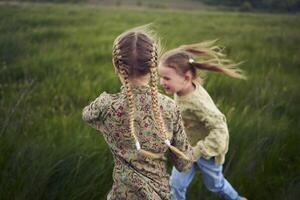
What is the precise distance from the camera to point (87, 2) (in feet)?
65.9

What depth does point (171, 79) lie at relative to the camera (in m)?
2.38

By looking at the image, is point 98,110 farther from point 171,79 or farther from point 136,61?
point 171,79

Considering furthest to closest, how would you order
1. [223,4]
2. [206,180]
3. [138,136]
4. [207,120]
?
[223,4] → [206,180] → [207,120] → [138,136]

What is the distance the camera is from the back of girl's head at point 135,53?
171 cm

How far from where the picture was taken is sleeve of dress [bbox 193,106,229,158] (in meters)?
2.38

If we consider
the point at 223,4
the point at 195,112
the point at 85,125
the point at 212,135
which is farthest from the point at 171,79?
the point at 223,4

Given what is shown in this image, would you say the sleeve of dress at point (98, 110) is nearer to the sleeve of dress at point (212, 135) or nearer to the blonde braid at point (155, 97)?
the blonde braid at point (155, 97)

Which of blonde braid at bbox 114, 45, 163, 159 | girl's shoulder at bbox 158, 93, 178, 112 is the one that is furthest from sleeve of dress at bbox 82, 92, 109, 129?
girl's shoulder at bbox 158, 93, 178, 112

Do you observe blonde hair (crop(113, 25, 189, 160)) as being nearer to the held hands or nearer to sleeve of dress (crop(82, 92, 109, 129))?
sleeve of dress (crop(82, 92, 109, 129))

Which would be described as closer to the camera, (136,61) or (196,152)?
(136,61)

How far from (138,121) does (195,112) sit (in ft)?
2.22

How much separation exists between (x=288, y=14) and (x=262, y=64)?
417 inches

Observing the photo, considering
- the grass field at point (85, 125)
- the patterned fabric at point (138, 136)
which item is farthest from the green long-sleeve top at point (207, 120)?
the patterned fabric at point (138, 136)

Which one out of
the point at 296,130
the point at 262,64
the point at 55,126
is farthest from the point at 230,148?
the point at 262,64
